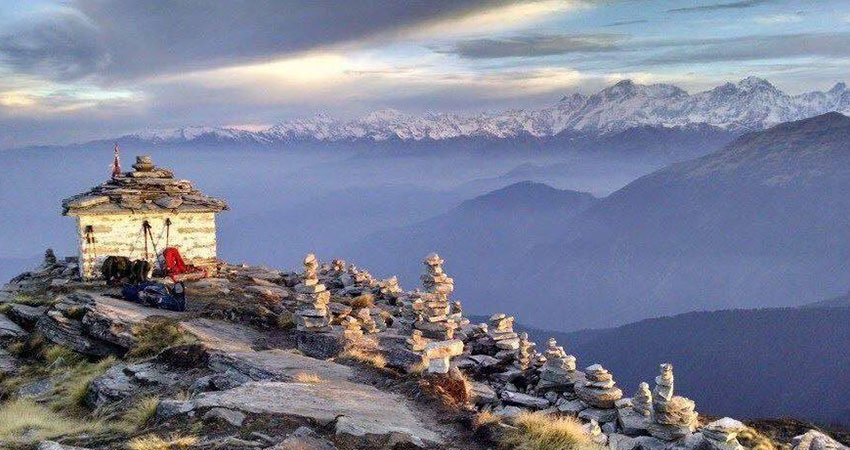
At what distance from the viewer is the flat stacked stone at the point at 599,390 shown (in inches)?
781

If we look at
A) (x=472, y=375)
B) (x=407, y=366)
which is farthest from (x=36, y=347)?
(x=472, y=375)

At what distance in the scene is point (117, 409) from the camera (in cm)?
1590

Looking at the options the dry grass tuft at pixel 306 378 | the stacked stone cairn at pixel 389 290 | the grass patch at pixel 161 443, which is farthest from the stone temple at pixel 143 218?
the grass patch at pixel 161 443

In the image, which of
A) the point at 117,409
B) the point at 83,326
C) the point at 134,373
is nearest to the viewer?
the point at 117,409

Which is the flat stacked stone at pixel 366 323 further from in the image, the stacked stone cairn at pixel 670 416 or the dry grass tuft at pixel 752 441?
the dry grass tuft at pixel 752 441

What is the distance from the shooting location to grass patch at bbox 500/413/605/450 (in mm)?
12758

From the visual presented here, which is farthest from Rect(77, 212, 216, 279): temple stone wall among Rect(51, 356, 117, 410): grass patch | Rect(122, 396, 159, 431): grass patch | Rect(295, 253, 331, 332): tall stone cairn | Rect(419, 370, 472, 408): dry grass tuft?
Rect(419, 370, 472, 408): dry grass tuft

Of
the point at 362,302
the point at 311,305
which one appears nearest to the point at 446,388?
the point at 311,305

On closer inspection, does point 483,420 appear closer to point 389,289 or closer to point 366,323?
point 366,323

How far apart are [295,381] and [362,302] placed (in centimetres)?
1616

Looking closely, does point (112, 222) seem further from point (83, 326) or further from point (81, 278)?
point (83, 326)

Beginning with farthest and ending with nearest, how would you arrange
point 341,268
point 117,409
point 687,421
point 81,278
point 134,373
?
1. point 341,268
2. point 81,278
3. point 134,373
4. point 687,421
5. point 117,409

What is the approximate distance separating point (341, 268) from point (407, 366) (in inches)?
946

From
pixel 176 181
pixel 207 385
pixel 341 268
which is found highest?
pixel 176 181
